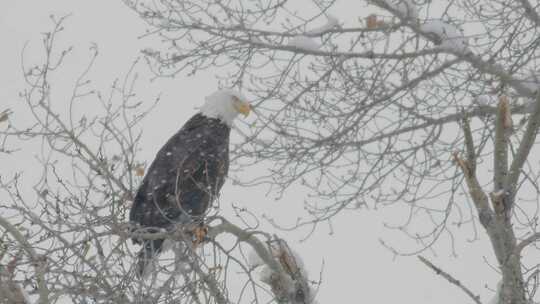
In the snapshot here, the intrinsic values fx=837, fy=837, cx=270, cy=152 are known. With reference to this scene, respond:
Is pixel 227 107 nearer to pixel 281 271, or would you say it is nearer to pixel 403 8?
pixel 281 271

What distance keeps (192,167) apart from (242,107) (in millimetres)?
677

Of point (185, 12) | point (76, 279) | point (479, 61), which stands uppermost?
point (185, 12)

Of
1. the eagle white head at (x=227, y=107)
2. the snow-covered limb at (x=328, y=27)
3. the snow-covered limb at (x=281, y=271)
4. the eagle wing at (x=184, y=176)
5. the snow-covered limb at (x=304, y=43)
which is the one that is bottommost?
the snow-covered limb at (x=281, y=271)

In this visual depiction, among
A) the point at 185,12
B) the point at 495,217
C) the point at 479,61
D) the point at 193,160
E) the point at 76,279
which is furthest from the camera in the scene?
the point at 185,12

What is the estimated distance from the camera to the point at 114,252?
146 inches

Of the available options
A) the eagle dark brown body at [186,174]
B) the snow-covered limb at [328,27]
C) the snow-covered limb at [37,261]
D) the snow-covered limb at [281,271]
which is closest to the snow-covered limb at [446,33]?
the snow-covered limb at [328,27]

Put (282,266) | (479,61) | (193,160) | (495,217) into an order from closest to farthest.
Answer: (495,217) < (282,266) < (193,160) < (479,61)

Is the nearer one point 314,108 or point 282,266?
point 282,266

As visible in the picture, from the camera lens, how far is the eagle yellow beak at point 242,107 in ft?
19.9

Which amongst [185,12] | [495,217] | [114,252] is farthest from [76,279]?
[185,12]

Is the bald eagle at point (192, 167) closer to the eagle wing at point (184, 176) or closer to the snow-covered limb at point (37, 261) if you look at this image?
the eagle wing at point (184, 176)

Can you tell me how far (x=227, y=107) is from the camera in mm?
6121

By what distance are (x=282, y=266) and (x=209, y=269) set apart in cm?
85

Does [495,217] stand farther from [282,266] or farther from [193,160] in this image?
[193,160]
